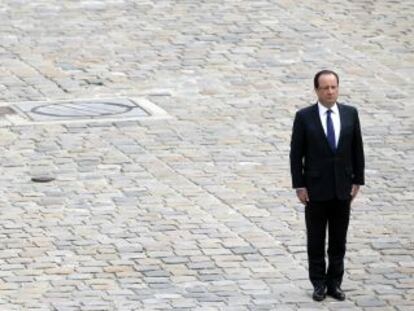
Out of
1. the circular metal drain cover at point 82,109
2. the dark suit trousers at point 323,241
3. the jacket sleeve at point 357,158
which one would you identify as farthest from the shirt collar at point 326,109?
the circular metal drain cover at point 82,109

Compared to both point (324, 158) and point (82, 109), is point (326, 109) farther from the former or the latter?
point (82, 109)

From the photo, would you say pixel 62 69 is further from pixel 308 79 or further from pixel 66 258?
pixel 66 258

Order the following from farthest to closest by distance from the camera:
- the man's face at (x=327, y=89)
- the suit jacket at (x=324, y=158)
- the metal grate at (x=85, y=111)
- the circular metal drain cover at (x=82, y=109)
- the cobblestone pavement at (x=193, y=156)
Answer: the circular metal drain cover at (x=82, y=109) < the metal grate at (x=85, y=111) < the cobblestone pavement at (x=193, y=156) < the suit jacket at (x=324, y=158) < the man's face at (x=327, y=89)

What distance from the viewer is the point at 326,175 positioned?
47.9 ft

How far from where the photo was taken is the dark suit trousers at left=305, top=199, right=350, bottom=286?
14.7 metres

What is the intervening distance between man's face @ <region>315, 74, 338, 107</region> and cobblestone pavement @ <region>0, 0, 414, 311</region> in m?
1.64

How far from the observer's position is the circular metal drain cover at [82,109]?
21281mm

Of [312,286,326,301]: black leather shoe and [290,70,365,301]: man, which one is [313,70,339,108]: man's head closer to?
[290,70,365,301]: man

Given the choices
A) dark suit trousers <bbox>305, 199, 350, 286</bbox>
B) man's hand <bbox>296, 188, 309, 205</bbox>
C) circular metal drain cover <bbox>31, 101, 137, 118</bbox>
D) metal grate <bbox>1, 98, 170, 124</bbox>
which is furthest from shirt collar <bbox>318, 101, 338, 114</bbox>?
circular metal drain cover <bbox>31, 101, 137, 118</bbox>

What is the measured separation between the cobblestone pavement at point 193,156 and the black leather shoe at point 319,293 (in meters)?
0.11

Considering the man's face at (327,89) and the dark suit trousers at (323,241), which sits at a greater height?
the man's face at (327,89)

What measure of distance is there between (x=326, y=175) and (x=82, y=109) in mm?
7437

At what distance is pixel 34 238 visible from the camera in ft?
54.2

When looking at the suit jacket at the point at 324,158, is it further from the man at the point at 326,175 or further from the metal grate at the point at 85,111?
the metal grate at the point at 85,111
